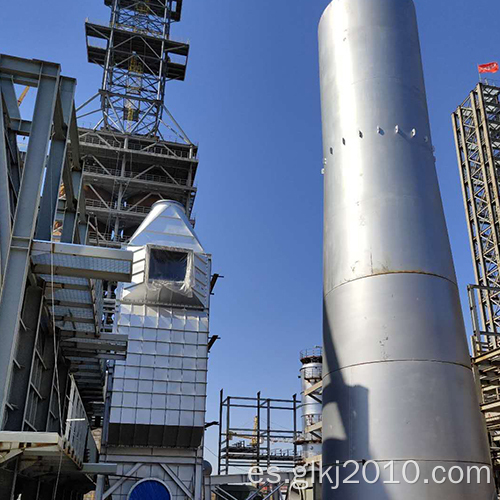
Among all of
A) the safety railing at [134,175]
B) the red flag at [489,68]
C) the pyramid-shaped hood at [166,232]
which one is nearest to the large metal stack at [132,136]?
the safety railing at [134,175]

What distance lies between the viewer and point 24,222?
12391mm

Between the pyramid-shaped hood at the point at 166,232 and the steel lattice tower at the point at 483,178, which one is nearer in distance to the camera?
the pyramid-shaped hood at the point at 166,232

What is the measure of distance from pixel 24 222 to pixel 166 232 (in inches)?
708

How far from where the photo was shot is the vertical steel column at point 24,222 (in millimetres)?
11406

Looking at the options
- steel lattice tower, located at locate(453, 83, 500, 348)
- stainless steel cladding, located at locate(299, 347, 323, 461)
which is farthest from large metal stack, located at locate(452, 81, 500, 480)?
stainless steel cladding, located at locate(299, 347, 323, 461)

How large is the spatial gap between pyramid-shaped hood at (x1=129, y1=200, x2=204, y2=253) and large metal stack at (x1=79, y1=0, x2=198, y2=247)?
14184mm

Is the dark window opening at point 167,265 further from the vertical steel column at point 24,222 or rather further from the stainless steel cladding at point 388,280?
the stainless steel cladding at point 388,280

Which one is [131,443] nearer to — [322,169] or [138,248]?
[138,248]

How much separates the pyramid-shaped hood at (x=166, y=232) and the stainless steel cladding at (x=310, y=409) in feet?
51.2

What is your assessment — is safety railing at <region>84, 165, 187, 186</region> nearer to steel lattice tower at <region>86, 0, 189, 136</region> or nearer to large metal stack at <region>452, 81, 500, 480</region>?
steel lattice tower at <region>86, 0, 189, 136</region>

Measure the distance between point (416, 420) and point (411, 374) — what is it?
88cm

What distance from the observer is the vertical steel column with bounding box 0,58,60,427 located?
37.4 feet

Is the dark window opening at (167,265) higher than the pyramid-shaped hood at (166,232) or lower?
lower

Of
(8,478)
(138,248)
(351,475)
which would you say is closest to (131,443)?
(138,248)
